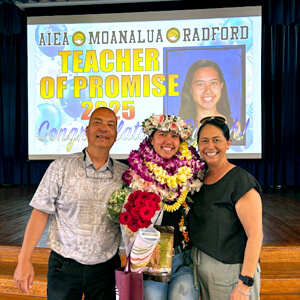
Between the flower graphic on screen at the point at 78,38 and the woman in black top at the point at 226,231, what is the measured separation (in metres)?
5.68

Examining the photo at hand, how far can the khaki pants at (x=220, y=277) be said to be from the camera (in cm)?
151

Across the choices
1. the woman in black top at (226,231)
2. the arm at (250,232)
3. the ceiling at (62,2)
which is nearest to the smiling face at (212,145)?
the woman in black top at (226,231)

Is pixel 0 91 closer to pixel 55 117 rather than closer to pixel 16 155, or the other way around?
pixel 16 155

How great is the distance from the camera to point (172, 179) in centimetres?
166

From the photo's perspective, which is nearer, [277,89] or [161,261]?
[161,261]

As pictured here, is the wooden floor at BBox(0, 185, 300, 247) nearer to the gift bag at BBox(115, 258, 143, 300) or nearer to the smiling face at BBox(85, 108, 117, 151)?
the smiling face at BBox(85, 108, 117, 151)

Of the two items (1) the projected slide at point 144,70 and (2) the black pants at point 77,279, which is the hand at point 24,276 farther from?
(1) the projected slide at point 144,70

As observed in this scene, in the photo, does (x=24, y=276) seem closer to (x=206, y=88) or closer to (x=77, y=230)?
(x=77, y=230)

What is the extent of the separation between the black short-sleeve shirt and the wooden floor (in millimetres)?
1740

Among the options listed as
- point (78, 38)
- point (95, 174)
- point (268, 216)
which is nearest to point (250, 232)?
point (95, 174)

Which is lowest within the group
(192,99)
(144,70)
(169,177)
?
(169,177)

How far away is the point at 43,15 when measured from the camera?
7.04 metres

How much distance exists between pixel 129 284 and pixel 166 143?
68 centimetres

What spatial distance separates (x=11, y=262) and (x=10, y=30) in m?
6.06
